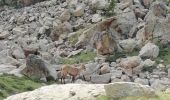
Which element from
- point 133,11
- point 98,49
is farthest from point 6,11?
point 98,49

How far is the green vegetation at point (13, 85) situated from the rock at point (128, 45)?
98.3ft

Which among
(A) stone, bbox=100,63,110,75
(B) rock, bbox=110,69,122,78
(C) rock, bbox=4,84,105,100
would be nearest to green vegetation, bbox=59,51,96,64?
(A) stone, bbox=100,63,110,75

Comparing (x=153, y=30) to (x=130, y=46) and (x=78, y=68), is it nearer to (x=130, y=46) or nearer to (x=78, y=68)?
(x=130, y=46)

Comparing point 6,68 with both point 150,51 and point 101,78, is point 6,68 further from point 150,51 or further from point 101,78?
point 150,51

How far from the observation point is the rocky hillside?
308ft

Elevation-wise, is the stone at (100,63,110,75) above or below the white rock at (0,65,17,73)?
below

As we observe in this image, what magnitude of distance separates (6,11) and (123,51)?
90.3m

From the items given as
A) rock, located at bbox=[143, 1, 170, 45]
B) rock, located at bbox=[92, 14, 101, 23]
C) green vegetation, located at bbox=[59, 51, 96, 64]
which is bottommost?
green vegetation, located at bbox=[59, 51, 96, 64]

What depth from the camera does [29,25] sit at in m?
162

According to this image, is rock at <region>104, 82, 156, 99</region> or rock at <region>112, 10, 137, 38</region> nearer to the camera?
rock at <region>104, 82, 156, 99</region>

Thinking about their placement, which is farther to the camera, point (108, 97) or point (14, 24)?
point (14, 24)

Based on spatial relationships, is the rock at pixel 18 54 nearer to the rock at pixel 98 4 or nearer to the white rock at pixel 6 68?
the white rock at pixel 6 68

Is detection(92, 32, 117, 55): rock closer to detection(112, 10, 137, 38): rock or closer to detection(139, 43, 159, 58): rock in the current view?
detection(139, 43, 159, 58): rock

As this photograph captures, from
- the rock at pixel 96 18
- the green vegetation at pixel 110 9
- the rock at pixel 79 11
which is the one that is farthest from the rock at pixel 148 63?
the rock at pixel 79 11
